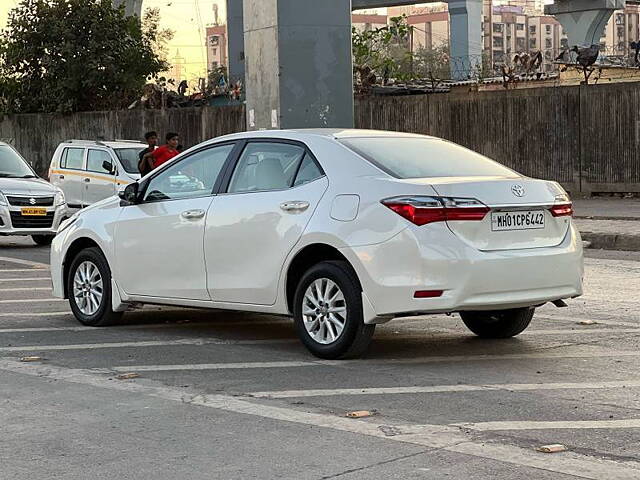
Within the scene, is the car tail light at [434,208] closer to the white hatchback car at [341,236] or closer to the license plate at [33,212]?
the white hatchback car at [341,236]

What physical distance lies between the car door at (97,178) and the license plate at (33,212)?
12.2 ft

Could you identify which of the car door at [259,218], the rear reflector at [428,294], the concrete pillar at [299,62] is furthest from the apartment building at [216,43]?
the rear reflector at [428,294]

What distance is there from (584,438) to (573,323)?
4.17m

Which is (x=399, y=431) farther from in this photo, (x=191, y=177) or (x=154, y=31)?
(x=154, y=31)

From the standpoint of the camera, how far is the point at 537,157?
84.7 feet

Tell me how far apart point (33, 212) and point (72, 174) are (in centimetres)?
488

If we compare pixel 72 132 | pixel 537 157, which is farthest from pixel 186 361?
pixel 72 132

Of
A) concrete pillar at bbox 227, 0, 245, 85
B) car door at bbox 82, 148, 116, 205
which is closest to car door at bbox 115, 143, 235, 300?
car door at bbox 82, 148, 116, 205

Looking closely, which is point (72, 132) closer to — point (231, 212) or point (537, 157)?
point (537, 157)

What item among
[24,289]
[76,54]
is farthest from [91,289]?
[76,54]

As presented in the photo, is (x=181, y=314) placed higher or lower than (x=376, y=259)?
lower

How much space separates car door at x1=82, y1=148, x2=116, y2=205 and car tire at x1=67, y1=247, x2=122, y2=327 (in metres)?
12.7

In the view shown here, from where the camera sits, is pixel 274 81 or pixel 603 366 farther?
pixel 274 81

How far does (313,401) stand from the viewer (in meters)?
7.30
